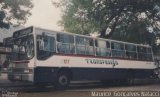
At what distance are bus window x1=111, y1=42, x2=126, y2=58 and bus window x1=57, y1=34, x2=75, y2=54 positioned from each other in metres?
4.44

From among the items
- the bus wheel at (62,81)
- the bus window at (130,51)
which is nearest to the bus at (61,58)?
the bus wheel at (62,81)

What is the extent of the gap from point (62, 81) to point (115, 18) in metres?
15.9

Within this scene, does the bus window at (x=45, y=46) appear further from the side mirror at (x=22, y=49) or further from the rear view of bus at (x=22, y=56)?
the side mirror at (x=22, y=49)

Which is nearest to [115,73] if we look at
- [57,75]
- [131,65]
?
[131,65]

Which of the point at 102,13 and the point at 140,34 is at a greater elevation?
the point at 102,13

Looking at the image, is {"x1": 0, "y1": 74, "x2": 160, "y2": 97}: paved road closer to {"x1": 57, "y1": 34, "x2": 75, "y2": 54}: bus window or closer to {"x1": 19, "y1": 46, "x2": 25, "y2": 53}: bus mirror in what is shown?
{"x1": 19, "y1": 46, "x2": 25, "y2": 53}: bus mirror

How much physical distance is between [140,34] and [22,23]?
12.6 meters

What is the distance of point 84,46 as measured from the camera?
17453mm

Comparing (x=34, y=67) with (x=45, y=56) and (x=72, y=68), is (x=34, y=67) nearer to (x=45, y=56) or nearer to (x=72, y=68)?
(x=45, y=56)

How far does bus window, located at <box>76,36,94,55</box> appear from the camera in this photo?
17.0 meters

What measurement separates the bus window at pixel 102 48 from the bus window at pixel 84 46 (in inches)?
24.9

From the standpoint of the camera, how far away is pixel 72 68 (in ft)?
54.0

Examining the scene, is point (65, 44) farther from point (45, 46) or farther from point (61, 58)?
point (45, 46)

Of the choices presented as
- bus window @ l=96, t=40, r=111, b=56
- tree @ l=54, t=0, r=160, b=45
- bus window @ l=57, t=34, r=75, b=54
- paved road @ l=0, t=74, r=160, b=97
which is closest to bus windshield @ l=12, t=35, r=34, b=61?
bus window @ l=57, t=34, r=75, b=54
